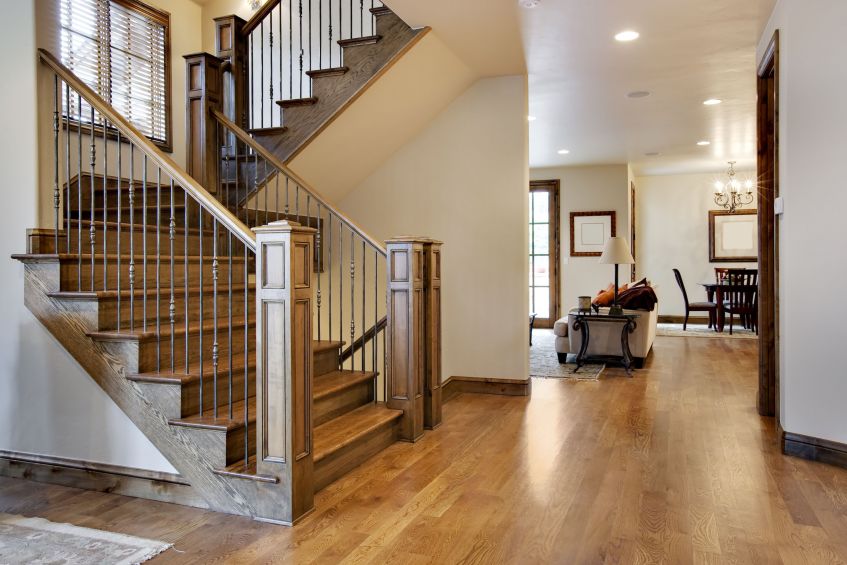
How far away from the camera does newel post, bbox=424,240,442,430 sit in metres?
4.07

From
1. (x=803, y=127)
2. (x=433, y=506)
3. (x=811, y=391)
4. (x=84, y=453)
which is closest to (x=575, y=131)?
(x=803, y=127)

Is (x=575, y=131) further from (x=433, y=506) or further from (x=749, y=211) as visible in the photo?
(x=433, y=506)

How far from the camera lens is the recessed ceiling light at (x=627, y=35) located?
14.5 ft

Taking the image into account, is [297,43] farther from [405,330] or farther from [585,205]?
[585,205]

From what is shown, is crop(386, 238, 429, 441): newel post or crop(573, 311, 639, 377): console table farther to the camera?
crop(573, 311, 639, 377): console table

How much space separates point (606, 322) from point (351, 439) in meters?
4.21

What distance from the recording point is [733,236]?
10992 mm

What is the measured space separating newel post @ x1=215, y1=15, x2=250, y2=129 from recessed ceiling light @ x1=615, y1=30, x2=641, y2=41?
2.61m

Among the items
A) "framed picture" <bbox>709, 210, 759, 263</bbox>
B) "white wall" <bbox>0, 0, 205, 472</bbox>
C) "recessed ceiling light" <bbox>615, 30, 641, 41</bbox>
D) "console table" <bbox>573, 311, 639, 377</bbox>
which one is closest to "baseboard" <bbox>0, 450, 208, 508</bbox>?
"white wall" <bbox>0, 0, 205, 472</bbox>

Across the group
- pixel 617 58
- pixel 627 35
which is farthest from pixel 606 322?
pixel 627 35

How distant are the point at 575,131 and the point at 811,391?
4782 millimetres

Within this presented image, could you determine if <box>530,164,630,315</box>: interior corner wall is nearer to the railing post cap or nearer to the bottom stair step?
the bottom stair step

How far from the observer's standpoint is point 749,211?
35.8ft

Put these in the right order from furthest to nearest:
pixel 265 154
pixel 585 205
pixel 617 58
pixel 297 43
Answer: pixel 585 205, pixel 297 43, pixel 617 58, pixel 265 154
